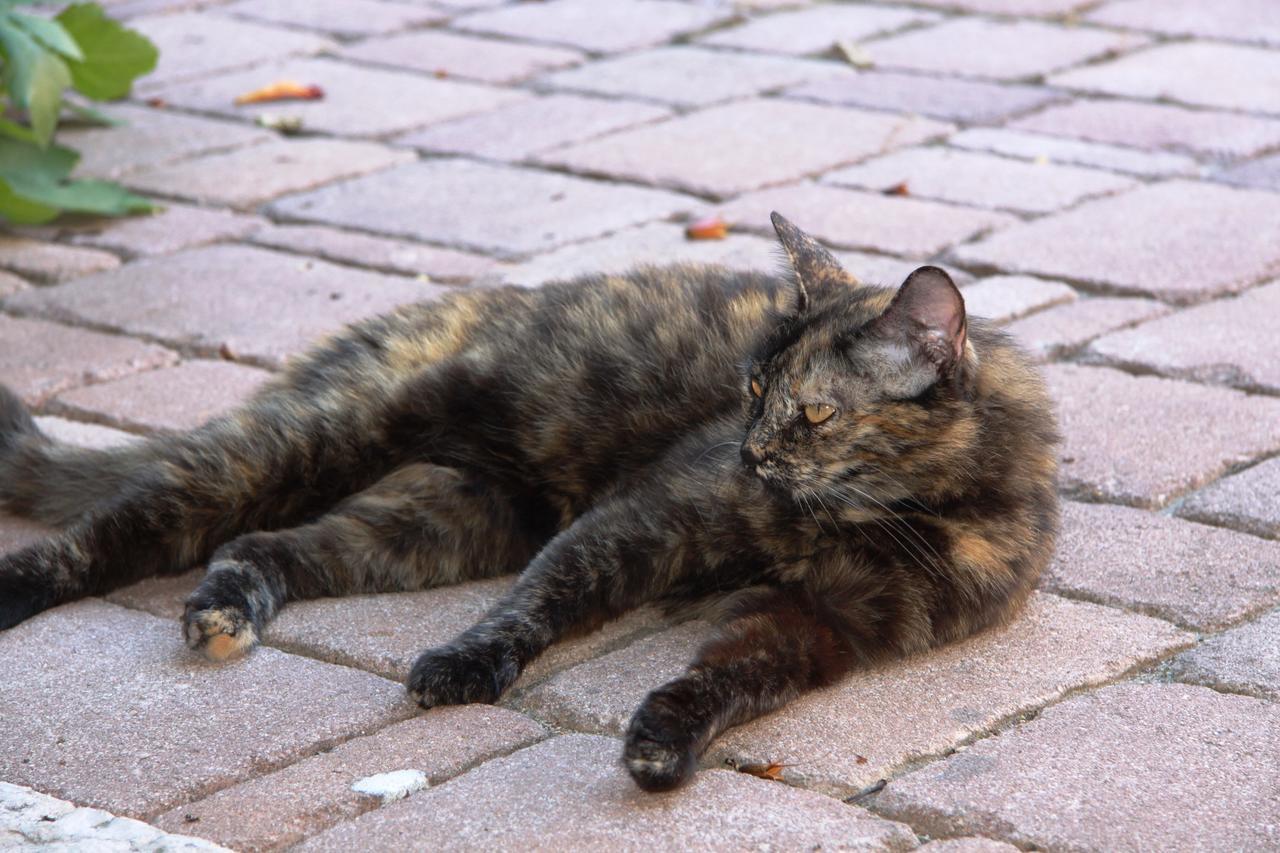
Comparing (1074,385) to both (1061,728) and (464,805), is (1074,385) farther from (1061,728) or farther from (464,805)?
(464,805)

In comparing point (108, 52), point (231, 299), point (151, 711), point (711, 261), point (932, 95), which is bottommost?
point (151, 711)

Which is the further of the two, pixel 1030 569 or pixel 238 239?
pixel 238 239

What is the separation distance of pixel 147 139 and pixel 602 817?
4.55 metres

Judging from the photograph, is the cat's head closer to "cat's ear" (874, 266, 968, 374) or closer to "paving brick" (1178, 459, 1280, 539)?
"cat's ear" (874, 266, 968, 374)

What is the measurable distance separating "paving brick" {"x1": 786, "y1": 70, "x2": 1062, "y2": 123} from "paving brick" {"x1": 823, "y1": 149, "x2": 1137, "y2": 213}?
0.51 meters

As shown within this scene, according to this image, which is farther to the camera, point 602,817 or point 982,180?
point 982,180

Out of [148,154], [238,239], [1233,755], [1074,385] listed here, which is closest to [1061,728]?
[1233,755]

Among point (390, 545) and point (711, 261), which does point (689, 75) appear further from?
point (390, 545)

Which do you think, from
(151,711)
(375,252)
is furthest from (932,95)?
(151,711)

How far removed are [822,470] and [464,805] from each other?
94 cm

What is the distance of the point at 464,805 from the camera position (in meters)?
2.44

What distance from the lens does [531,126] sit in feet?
20.4

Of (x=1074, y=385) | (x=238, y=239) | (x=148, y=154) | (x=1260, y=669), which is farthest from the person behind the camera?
(x=148, y=154)

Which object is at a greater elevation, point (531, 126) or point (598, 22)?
point (598, 22)
